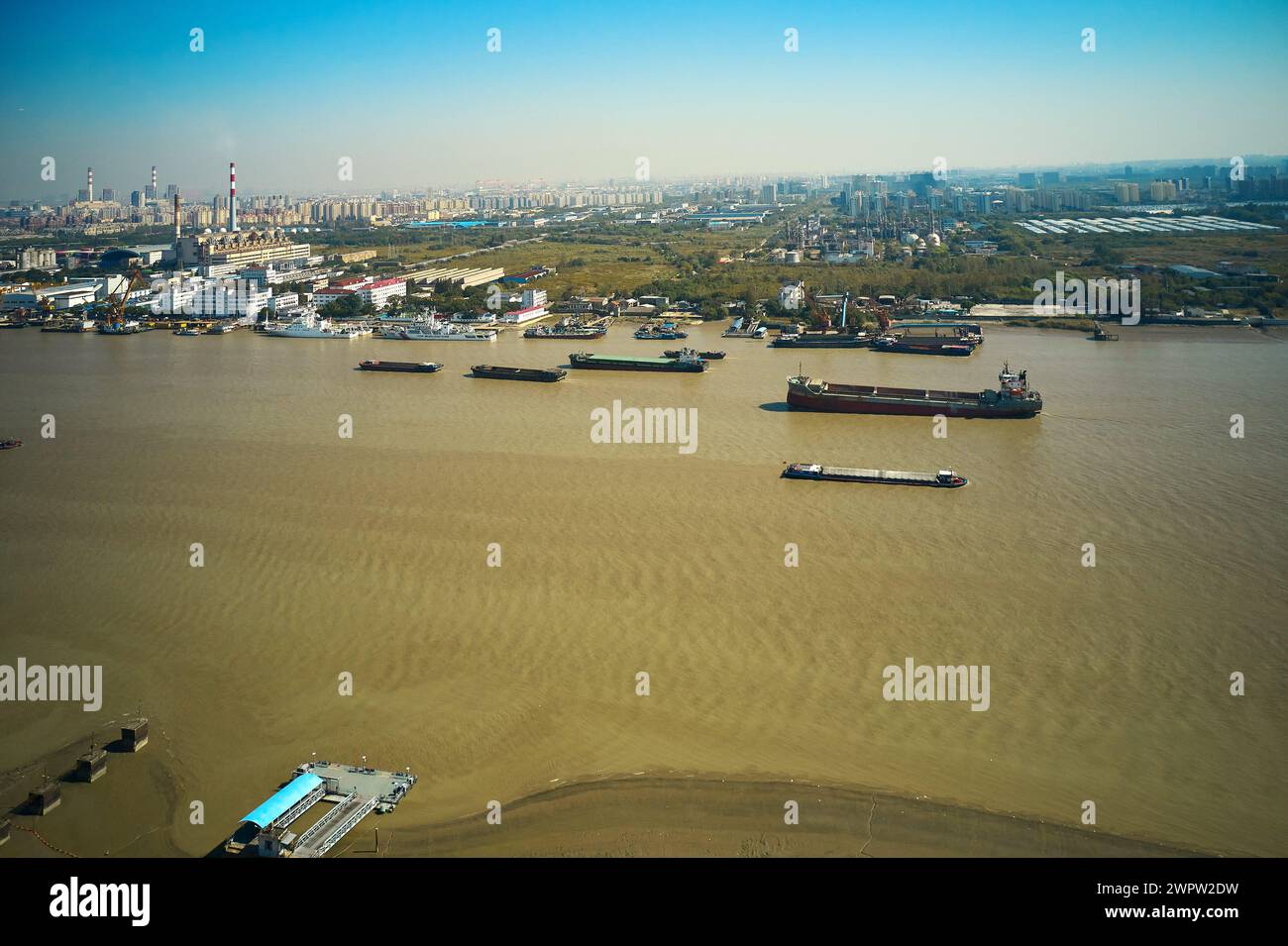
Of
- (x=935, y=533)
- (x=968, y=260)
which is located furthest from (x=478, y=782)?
(x=968, y=260)

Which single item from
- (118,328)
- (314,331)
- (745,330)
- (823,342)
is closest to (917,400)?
(823,342)

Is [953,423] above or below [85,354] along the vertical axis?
below

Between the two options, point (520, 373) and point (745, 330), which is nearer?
point (520, 373)

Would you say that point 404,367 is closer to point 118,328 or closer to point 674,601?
point 118,328

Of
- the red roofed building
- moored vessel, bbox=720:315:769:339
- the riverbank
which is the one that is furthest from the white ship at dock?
the riverbank

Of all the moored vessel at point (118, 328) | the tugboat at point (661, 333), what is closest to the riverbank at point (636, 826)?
the tugboat at point (661, 333)

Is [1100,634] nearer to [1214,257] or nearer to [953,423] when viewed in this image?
[953,423]

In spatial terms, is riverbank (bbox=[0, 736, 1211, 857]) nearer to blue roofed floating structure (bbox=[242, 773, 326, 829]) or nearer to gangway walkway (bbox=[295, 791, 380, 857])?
gangway walkway (bbox=[295, 791, 380, 857])
